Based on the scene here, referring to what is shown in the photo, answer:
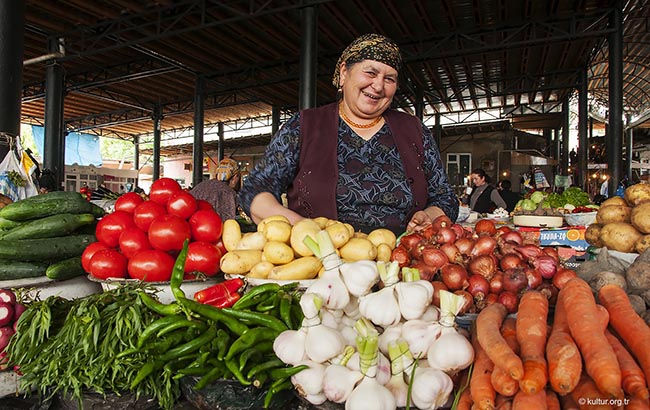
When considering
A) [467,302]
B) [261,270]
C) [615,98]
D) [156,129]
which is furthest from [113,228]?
[156,129]

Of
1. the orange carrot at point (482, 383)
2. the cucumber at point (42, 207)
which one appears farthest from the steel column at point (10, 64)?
the orange carrot at point (482, 383)

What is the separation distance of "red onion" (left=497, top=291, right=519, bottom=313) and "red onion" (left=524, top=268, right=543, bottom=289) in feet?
0.34

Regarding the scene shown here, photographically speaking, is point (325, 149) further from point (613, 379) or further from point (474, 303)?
point (613, 379)

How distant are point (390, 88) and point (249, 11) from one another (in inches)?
344

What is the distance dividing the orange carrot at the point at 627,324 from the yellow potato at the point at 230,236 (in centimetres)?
153

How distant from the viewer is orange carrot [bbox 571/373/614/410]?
1.05 m

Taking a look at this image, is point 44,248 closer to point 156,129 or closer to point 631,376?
point 631,376

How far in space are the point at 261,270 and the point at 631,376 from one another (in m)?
1.29

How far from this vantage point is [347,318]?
4.64 ft

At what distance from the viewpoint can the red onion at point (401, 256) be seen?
6.12 ft

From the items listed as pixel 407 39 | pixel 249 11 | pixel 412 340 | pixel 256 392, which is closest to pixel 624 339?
pixel 412 340

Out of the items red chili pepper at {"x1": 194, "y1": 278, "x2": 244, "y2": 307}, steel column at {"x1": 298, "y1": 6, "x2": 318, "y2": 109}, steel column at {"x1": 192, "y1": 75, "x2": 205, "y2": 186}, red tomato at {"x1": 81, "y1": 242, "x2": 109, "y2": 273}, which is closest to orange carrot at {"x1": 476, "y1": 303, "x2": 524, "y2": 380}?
red chili pepper at {"x1": 194, "y1": 278, "x2": 244, "y2": 307}

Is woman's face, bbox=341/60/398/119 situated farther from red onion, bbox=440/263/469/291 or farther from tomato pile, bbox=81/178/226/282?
red onion, bbox=440/263/469/291

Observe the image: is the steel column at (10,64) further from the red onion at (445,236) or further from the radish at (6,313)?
the red onion at (445,236)
